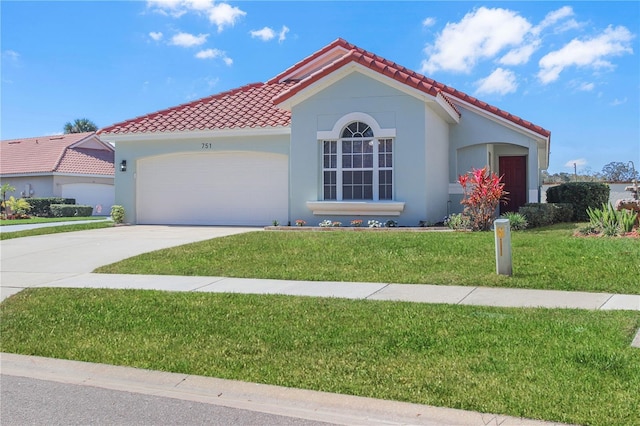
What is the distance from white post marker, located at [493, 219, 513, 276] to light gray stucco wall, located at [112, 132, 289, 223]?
1000cm

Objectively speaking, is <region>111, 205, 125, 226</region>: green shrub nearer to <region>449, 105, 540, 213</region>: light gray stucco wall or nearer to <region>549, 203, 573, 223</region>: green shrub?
<region>449, 105, 540, 213</region>: light gray stucco wall

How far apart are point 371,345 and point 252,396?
147cm

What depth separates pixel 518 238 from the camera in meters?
12.2

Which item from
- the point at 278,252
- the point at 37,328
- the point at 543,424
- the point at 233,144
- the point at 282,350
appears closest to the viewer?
the point at 543,424

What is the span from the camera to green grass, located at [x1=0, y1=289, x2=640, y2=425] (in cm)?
455

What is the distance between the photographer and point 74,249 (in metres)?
13.8

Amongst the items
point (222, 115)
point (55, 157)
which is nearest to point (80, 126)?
point (55, 157)

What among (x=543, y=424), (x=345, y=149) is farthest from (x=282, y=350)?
(x=345, y=149)

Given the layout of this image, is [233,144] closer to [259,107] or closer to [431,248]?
[259,107]

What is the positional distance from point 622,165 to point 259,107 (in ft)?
137

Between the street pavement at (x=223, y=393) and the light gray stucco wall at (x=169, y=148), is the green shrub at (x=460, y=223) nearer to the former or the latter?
the light gray stucco wall at (x=169, y=148)

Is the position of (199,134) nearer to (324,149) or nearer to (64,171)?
(324,149)

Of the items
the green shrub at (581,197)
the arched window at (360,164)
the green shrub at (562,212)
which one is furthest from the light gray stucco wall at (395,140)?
the green shrub at (581,197)

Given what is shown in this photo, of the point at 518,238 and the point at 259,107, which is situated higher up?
the point at 259,107
